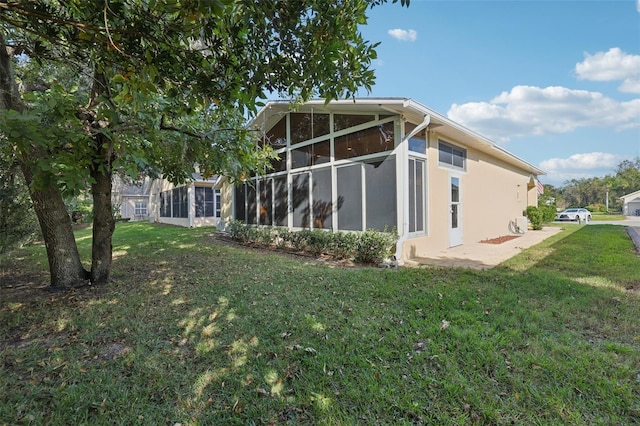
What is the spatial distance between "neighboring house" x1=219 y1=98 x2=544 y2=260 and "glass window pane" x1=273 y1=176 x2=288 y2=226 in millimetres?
37

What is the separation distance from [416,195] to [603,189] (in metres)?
67.3

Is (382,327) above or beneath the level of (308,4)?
beneath

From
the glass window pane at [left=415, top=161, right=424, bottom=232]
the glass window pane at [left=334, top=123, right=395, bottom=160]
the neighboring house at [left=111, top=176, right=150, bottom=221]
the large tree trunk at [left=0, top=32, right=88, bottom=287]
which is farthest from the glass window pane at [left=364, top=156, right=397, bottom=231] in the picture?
the neighboring house at [left=111, top=176, right=150, bottom=221]

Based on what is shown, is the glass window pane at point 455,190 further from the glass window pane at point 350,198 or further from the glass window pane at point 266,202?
the glass window pane at point 266,202

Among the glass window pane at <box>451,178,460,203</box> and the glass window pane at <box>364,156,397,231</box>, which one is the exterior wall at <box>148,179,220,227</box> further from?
the glass window pane at <box>451,178,460,203</box>

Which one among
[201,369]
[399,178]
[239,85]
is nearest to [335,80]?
[239,85]

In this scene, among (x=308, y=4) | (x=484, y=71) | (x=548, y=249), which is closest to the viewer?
(x=308, y=4)

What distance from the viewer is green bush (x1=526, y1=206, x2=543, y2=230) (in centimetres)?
1617

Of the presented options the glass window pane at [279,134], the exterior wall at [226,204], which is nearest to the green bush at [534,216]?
the glass window pane at [279,134]

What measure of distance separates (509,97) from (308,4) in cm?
2512

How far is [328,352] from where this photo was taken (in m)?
3.02

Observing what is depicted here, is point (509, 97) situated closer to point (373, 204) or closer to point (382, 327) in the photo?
point (373, 204)

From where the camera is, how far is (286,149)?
10977mm

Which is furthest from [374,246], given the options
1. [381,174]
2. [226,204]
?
[226,204]
